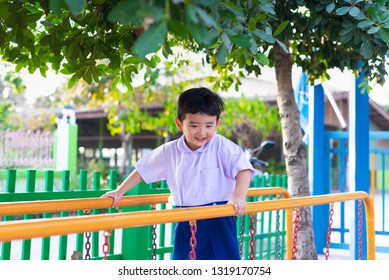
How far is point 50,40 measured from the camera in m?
2.79

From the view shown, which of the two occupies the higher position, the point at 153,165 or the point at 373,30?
the point at 373,30

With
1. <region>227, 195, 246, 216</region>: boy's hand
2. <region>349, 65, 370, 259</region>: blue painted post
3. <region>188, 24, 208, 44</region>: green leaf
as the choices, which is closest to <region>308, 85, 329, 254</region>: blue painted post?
<region>349, 65, 370, 259</region>: blue painted post

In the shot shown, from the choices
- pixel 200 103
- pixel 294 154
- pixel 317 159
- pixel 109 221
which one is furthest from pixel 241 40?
pixel 317 159

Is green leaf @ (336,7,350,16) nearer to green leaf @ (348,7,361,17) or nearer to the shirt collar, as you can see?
green leaf @ (348,7,361,17)

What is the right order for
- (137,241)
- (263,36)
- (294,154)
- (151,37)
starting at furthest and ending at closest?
(294,154) → (137,241) → (263,36) → (151,37)

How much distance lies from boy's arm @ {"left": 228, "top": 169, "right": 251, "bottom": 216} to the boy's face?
0.24 metres

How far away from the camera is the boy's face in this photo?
2.65 metres

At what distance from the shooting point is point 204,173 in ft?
9.08

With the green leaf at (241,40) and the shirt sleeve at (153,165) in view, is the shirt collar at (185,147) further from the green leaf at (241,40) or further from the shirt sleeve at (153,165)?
the green leaf at (241,40)

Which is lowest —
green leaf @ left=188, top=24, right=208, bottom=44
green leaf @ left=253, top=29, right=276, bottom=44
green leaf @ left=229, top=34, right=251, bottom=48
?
green leaf @ left=188, top=24, right=208, bottom=44

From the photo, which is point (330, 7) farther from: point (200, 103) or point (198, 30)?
point (198, 30)

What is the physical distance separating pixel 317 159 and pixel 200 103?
4.05m

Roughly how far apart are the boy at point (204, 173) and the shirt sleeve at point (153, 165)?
0.01m

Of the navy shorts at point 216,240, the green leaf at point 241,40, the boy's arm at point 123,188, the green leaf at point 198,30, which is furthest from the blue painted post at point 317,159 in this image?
the green leaf at point 198,30
